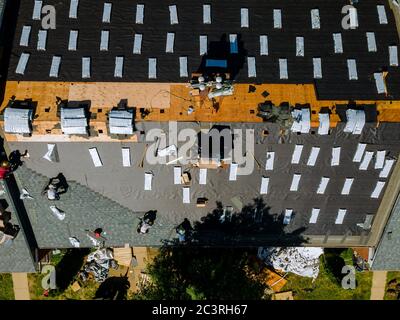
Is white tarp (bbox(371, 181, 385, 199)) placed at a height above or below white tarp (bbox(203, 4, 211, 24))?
below

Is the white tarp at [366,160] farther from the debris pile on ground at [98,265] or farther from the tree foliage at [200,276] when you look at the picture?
the debris pile on ground at [98,265]

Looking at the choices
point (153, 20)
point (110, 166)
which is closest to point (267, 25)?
point (153, 20)

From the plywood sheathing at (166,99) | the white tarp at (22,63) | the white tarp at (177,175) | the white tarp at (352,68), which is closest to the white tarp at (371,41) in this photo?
the white tarp at (352,68)

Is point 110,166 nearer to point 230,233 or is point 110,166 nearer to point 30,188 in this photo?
point 30,188

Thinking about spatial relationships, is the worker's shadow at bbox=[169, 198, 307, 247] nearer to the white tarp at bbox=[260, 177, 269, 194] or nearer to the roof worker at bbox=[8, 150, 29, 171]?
the white tarp at bbox=[260, 177, 269, 194]

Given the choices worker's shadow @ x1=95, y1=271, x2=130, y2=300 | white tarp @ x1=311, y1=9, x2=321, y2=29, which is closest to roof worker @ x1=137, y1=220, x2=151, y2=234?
worker's shadow @ x1=95, y1=271, x2=130, y2=300

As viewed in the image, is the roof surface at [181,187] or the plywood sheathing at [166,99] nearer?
the plywood sheathing at [166,99]
